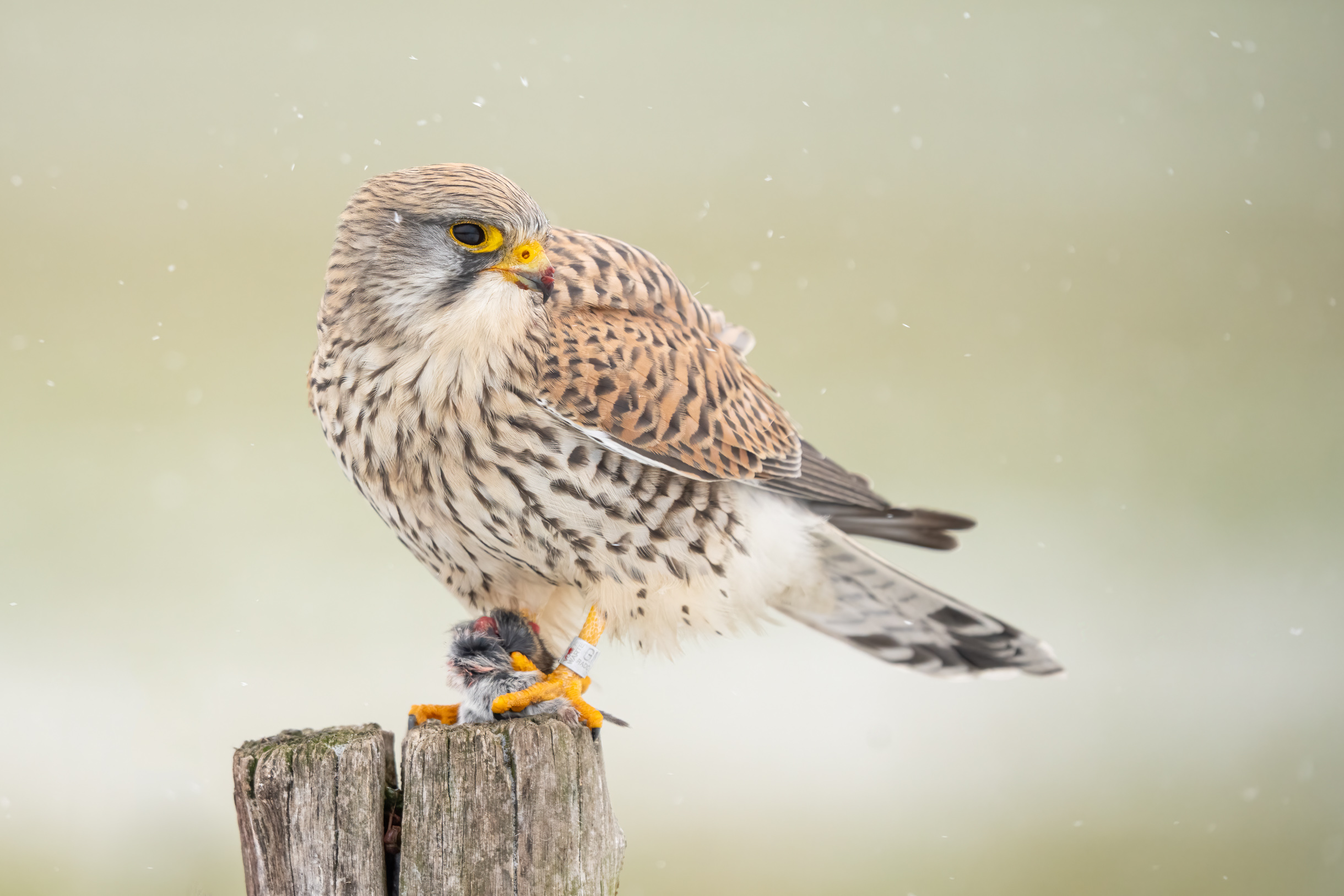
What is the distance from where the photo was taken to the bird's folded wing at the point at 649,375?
2.05 metres

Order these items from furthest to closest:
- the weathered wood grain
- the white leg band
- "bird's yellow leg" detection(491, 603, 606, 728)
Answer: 1. the white leg band
2. "bird's yellow leg" detection(491, 603, 606, 728)
3. the weathered wood grain

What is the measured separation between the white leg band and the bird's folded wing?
0.38 meters

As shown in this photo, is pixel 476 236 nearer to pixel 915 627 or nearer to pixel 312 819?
pixel 312 819

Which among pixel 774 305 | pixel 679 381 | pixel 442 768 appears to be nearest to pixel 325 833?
pixel 442 768

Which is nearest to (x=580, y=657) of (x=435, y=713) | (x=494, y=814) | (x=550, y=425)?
(x=435, y=713)

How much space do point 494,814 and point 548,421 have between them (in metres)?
0.76

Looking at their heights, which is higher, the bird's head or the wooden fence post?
the bird's head

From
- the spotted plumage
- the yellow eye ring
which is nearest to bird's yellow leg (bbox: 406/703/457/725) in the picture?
the spotted plumage

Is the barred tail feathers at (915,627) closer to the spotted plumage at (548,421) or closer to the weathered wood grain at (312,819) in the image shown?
the spotted plumage at (548,421)

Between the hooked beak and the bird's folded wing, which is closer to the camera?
the hooked beak

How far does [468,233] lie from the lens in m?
1.83

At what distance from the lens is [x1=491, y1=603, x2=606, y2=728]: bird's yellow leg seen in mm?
1916

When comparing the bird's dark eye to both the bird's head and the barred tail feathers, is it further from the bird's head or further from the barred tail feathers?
the barred tail feathers

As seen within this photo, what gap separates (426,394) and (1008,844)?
5819 millimetres
